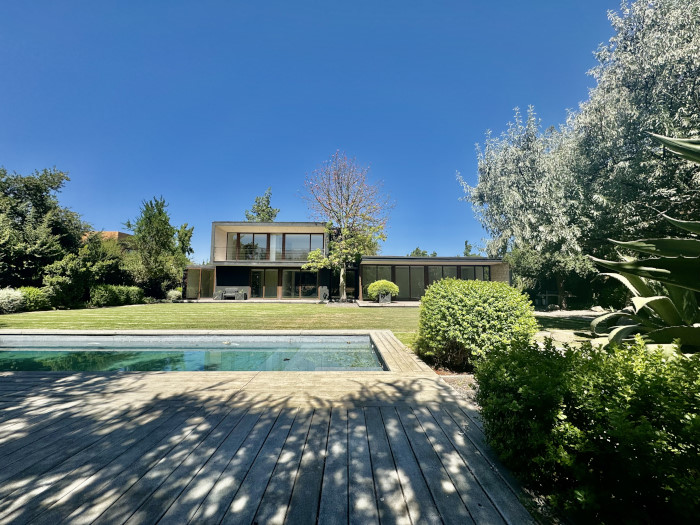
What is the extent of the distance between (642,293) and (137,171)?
39.5 metres

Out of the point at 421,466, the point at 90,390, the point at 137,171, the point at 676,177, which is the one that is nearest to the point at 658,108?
the point at 676,177

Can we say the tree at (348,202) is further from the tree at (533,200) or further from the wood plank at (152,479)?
the wood plank at (152,479)

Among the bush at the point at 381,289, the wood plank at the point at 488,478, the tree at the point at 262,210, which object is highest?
the tree at the point at 262,210

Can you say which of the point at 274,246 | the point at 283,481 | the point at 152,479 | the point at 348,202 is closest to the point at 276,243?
the point at 274,246

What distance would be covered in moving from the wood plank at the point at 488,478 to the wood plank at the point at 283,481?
1.27m

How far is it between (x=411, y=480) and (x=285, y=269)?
24.4m

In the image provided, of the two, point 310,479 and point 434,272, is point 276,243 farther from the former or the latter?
point 310,479

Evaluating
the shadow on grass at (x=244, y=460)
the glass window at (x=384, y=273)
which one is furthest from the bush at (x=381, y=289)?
the shadow on grass at (x=244, y=460)

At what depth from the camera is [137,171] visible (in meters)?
31.1

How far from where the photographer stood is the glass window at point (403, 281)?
1022 inches

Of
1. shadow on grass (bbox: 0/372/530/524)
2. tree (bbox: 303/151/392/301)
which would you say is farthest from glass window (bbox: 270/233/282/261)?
shadow on grass (bbox: 0/372/530/524)

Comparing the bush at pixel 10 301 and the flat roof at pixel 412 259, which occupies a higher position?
the flat roof at pixel 412 259

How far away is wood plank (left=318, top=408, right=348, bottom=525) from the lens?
166 cm

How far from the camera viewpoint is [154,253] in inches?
867
